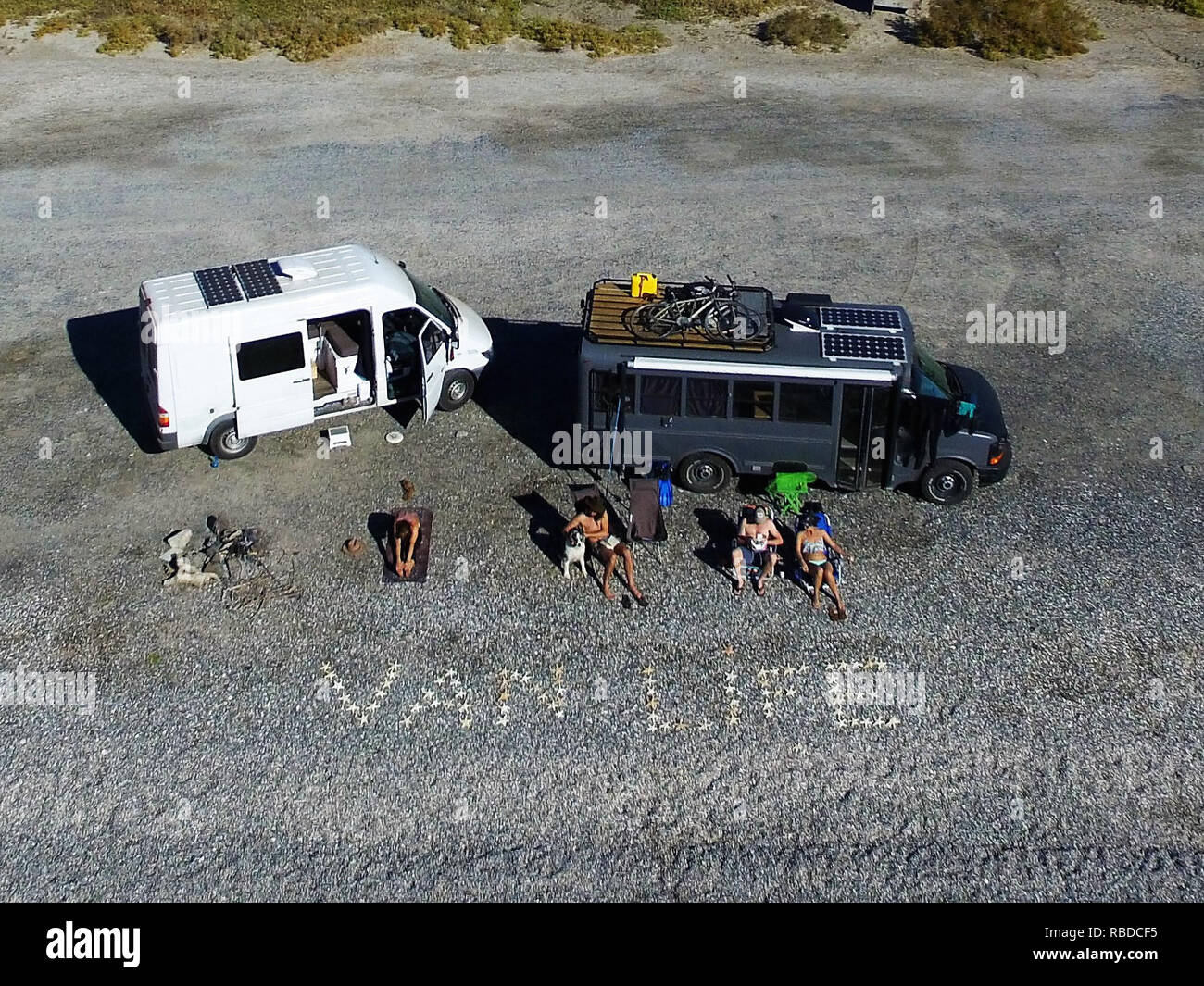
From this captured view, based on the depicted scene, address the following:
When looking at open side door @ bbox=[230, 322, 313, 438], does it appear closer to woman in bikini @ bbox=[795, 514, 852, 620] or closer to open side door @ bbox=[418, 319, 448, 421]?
open side door @ bbox=[418, 319, 448, 421]

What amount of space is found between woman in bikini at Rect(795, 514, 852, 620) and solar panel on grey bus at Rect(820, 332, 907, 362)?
2097 millimetres

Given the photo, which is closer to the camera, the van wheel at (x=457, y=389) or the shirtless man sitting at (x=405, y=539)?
the shirtless man sitting at (x=405, y=539)

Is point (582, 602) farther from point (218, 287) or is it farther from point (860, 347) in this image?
point (218, 287)

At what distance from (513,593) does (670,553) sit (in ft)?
6.67

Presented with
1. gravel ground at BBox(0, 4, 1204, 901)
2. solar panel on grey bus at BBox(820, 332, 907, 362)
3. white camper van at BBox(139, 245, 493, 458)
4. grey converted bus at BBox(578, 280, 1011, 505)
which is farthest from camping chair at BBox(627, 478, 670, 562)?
white camper van at BBox(139, 245, 493, 458)

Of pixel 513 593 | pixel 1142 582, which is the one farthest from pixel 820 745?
pixel 1142 582

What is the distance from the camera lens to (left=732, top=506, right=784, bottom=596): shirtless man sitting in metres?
12.6

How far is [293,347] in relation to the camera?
14.1 metres

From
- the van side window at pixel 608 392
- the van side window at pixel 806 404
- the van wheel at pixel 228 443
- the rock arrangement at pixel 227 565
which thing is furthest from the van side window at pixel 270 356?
the van side window at pixel 806 404

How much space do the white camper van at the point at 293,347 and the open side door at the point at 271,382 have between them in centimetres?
1

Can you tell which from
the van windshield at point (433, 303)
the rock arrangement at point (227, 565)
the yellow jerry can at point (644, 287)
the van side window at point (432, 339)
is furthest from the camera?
the van windshield at point (433, 303)

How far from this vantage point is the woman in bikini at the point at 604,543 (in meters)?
12.6

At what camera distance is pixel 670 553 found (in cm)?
1333

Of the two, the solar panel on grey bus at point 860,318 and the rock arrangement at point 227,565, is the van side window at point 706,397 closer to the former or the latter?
the solar panel on grey bus at point 860,318
